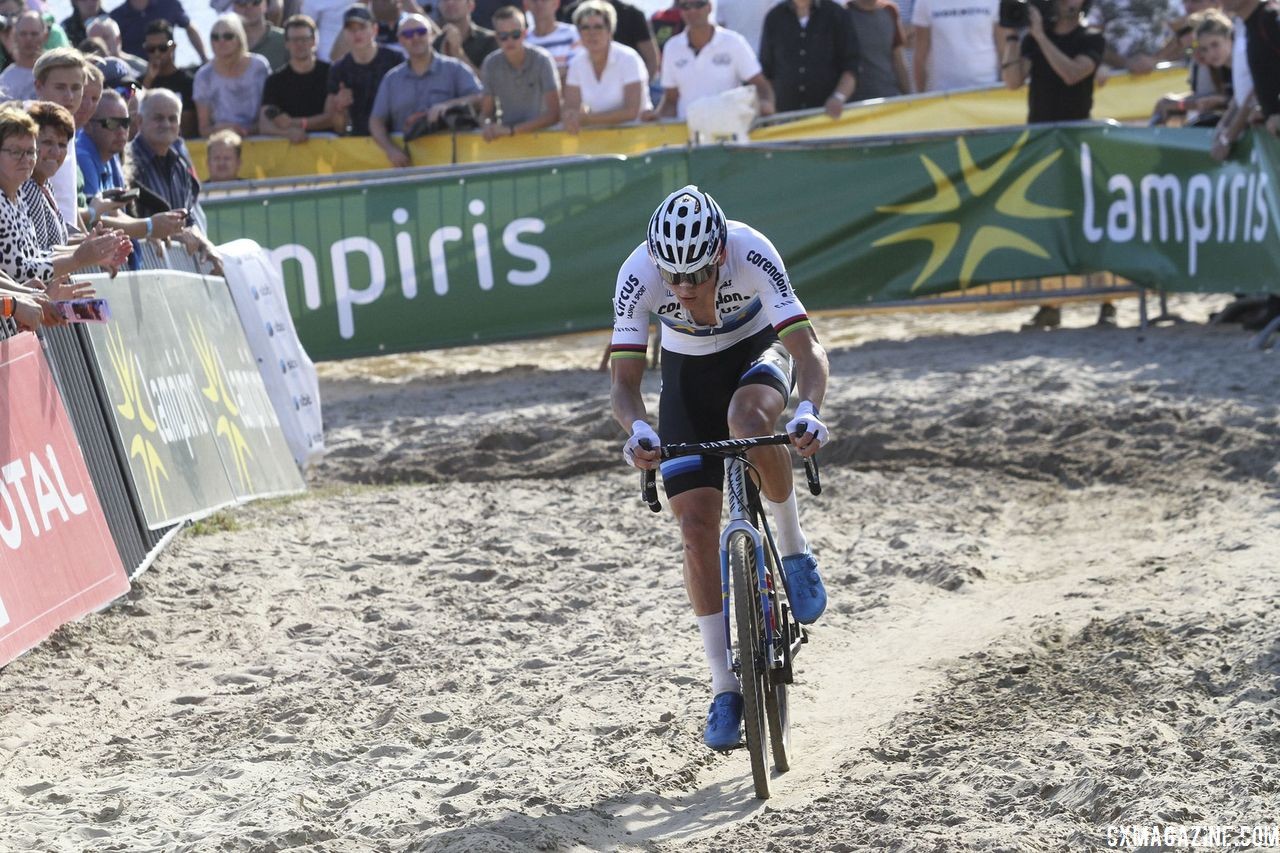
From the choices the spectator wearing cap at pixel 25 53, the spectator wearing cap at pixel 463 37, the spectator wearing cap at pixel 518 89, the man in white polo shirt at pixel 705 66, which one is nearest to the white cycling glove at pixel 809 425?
the spectator wearing cap at pixel 25 53

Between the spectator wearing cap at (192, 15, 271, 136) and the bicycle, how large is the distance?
971 centimetres

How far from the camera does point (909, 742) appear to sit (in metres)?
5.70

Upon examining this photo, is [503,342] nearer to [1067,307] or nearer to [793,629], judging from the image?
[1067,307]

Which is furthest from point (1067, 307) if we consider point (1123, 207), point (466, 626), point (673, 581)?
point (466, 626)

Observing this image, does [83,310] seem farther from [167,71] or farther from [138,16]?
[138,16]

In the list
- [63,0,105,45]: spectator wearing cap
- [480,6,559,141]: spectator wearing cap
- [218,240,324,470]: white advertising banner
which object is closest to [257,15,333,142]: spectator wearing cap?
[480,6,559,141]: spectator wearing cap

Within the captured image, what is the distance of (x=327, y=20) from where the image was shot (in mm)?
15445

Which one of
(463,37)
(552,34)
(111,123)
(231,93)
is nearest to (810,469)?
(111,123)

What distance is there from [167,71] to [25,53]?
3.34 m

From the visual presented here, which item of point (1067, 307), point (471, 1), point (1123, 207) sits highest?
point (471, 1)

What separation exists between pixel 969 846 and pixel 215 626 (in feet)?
12.9

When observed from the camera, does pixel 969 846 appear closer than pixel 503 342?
Yes

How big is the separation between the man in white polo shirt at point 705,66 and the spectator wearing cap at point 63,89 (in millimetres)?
6802

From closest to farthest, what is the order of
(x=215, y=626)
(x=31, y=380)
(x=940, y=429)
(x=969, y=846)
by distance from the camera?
(x=969, y=846)
(x=31, y=380)
(x=215, y=626)
(x=940, y=429)
